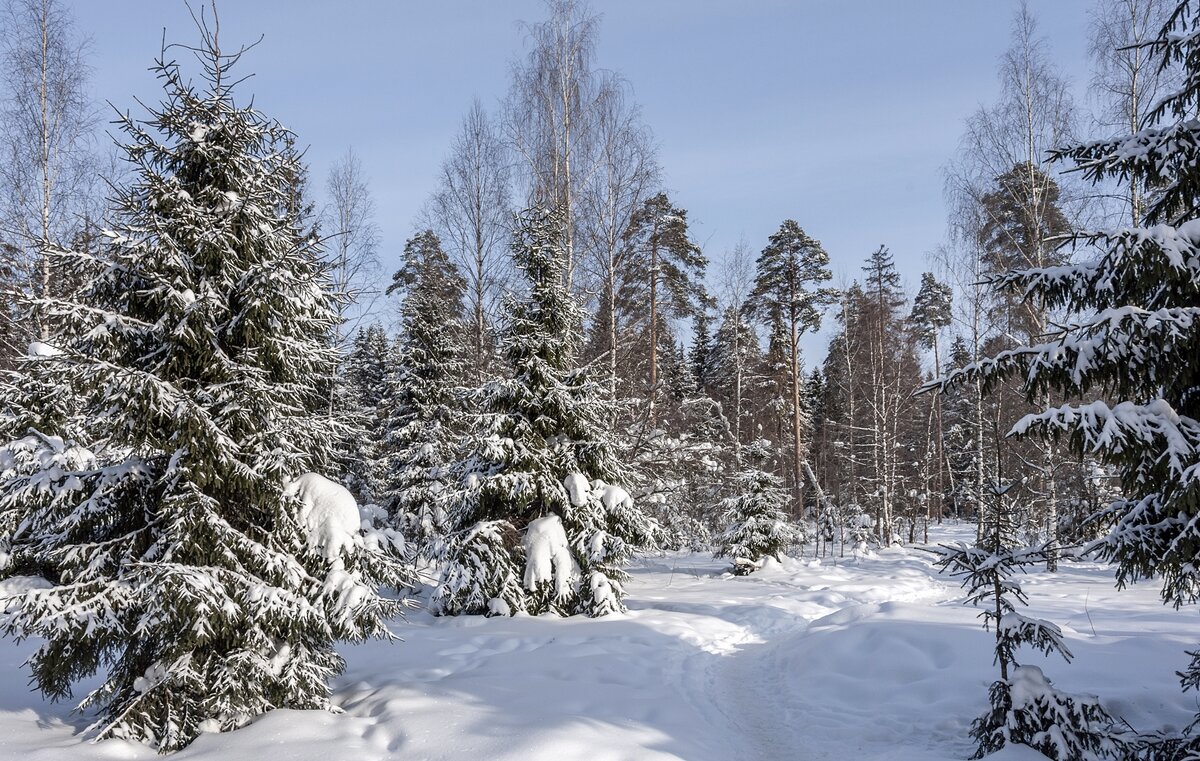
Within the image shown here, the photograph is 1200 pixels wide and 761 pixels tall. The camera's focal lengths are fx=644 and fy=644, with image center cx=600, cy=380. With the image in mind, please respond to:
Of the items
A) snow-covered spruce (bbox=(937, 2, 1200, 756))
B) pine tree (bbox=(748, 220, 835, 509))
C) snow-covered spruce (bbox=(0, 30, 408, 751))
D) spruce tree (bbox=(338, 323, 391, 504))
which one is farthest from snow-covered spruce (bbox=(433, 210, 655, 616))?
pine tree (bbox=(748, 220, 835, 509))

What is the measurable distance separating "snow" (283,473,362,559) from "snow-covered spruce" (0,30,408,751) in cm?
2

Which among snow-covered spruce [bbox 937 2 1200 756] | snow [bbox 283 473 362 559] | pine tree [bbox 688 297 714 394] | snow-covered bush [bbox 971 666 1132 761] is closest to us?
snow-covered spruce [bbox 937 2 1200 756]

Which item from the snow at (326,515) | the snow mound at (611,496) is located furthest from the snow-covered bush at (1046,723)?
the snow mound at (611,496)

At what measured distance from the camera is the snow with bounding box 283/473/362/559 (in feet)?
21.2

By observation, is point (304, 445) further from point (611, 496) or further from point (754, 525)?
point (754, 525)

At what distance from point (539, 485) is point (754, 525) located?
8370 mm

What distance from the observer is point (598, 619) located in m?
10.9

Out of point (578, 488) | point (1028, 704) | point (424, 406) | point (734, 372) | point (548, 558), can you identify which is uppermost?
point (734, 372)

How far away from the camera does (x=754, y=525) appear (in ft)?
58.1

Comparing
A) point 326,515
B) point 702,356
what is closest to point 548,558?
point 326,515

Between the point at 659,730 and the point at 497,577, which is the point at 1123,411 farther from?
the point at 497,577

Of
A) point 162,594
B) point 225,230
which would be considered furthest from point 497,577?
point 225,230

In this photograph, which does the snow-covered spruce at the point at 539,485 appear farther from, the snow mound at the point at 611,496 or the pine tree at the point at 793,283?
the pine tree at the point at 793,283

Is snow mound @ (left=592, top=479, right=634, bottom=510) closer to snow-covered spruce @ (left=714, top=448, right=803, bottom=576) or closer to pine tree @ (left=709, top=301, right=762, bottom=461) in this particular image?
snow-covered spruce @ (left=714, top=448, right=803, bottom=576)
